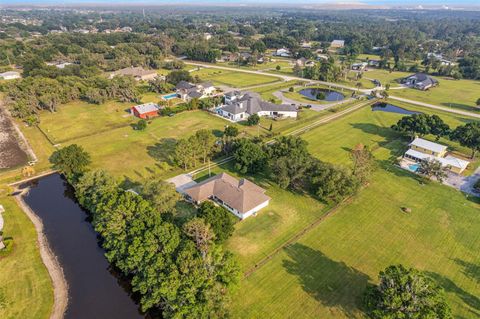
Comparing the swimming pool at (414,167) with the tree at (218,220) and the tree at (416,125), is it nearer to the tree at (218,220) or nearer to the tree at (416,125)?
the tree at (416,125)

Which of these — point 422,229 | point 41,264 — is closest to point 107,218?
point 41,264

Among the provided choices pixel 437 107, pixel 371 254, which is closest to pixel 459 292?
pixel 371 254

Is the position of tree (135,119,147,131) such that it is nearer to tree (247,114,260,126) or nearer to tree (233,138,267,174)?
tree (247,114,260,126)

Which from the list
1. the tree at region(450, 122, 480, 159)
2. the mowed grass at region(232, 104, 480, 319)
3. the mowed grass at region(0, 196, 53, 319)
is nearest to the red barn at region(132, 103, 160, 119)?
the mowed grass at region(0, 196, 53, 319)

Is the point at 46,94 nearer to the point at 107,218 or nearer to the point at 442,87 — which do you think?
the point at 107,218

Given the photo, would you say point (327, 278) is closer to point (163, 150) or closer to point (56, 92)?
point (163, 150)
